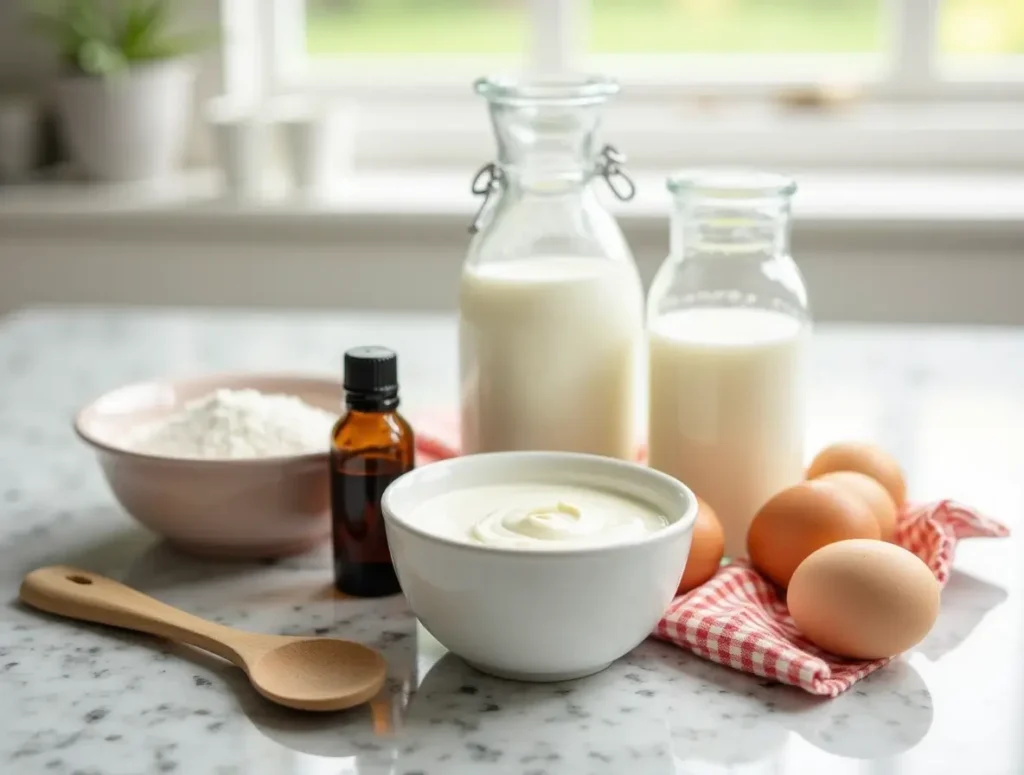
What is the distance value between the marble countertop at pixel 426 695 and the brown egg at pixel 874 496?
0.20ft

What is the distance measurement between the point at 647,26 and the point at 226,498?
2141 millimetres

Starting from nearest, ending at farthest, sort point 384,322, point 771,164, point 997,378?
point 997,378 < point 384,322 < point 771,164

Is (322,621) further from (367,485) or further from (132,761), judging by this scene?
(132,761)

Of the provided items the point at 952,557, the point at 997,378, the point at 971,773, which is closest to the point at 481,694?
the point at 971,773

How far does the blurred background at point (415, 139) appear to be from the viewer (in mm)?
2242

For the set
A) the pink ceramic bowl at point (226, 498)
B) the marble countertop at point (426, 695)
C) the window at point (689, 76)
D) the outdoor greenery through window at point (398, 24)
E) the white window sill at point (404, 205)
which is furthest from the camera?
the outdoor greenery through window at point (398, 24)

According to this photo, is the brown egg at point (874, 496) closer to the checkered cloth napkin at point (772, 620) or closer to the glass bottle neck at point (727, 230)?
the checkered cloth napkin at point (772, 620)

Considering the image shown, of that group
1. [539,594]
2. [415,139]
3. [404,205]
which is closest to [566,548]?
[539,594]

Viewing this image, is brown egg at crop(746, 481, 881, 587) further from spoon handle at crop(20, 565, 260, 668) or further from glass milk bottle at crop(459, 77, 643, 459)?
spoon handle at crop(20, 565, 260, 668)

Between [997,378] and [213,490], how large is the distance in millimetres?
873

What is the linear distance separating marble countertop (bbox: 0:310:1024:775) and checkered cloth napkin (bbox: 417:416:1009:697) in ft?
0.04

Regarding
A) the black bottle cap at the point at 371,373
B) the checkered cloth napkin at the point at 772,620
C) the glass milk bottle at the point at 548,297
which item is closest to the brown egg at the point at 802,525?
the checkered cloth napkin at the point at 772,620

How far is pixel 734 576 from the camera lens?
92 centimetres

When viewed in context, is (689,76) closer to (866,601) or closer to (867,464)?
(867,464)
